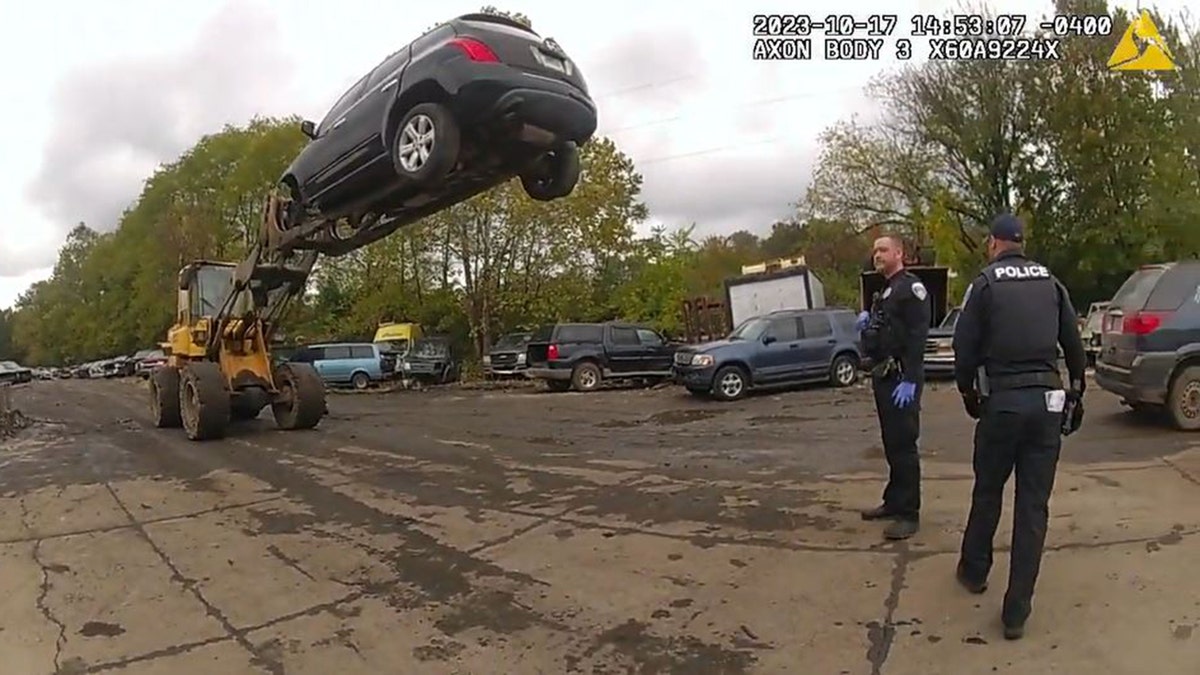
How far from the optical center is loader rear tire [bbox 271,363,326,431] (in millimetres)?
13164

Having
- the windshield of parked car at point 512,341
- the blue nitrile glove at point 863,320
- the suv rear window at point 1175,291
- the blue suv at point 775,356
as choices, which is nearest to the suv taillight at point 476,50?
the blue nitrile glove at point 863,320

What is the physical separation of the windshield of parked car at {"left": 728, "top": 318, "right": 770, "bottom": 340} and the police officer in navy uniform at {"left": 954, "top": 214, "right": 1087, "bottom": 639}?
12.1m

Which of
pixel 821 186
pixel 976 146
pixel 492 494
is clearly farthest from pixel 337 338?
pixel 492 494

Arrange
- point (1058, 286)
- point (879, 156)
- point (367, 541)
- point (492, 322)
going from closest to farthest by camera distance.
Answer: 1. point (1058, 286)
2. point (367, 541)
3. point (492, 322)
4. point (879, 156)

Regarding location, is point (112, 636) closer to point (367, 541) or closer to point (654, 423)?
point (367, 541)

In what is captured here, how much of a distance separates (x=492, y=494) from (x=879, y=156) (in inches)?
1181

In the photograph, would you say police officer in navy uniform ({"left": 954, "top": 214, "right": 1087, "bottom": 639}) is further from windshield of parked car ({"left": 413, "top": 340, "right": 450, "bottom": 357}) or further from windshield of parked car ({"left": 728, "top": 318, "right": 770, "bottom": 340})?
windshield of parked car ({"left": 413, "top": 340, "right": 450, "bottom": 357})

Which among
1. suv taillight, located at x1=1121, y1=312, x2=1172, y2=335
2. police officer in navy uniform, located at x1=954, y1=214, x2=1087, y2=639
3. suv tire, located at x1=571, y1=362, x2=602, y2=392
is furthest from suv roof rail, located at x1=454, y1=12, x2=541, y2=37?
suv tire, located at x1=571, y1=362, x2=602, y2=392

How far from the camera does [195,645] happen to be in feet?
14.6

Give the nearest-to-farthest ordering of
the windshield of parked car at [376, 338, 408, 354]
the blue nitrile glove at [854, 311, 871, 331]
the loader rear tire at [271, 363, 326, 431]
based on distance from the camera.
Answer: the blue nitrile glove at [854, 311, 871, 331], the loader rear tire at [271, 363, 326, 431], the windshield of parked car at [376, 338, 408, 354]

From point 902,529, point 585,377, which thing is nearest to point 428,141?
point 902,529

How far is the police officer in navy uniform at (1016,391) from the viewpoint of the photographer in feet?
13.5

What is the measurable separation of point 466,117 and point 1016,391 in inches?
193

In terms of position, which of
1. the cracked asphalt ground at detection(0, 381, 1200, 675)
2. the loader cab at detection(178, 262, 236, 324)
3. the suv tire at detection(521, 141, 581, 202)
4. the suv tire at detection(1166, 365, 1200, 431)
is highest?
the suv tire at detection(521, 141, 581, 202)
